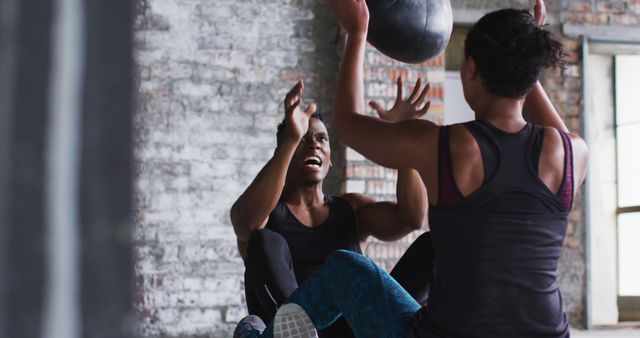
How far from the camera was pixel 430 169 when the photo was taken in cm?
167

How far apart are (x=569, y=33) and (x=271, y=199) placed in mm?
3463

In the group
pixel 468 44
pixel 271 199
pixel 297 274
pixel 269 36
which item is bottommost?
pixel 297 274

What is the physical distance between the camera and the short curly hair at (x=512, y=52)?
1673 mm

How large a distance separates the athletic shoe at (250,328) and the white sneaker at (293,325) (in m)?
0.21

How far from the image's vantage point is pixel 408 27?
2445mm

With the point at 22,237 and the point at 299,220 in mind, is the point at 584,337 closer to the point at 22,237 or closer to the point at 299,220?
the point at 299,220

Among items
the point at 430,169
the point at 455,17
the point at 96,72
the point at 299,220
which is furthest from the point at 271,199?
the point at 455,17

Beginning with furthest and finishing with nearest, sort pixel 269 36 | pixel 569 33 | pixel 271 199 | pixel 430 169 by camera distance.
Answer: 1. pixel 569 33
2. pixel 269 36
3. pixel 271 199
4. pixel 430 169

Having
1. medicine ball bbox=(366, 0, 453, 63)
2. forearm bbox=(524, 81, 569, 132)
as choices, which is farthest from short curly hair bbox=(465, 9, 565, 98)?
medicine ball bbox=(366, 0, 453, 63)

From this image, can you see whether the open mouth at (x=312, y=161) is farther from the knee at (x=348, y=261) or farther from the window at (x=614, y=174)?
the window at (x=614, y=174)

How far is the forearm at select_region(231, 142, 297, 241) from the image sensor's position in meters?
2.61

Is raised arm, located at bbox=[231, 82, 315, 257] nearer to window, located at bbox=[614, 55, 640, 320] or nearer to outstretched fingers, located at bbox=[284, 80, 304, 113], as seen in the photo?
outstretched fingers, located at bbox=[284, 80, 304, 113]

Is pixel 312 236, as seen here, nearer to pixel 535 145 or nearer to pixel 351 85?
pixel 351 85

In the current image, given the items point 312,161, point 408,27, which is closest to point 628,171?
point 312,161
